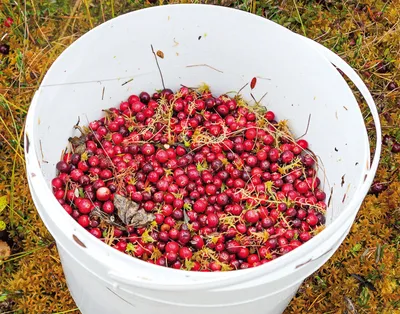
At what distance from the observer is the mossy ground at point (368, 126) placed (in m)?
2.80

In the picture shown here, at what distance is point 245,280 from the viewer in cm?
165

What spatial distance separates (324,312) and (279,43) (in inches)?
53.6

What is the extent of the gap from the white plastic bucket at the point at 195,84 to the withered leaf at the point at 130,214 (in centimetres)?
30

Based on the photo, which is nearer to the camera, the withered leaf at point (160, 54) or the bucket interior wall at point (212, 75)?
the bucket interior wall at point (212, 75)

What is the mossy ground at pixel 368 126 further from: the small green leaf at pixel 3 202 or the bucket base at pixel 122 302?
the bucket base at pixel 122 302

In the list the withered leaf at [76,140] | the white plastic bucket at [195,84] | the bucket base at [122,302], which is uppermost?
the white plastic bucket at [195,84]

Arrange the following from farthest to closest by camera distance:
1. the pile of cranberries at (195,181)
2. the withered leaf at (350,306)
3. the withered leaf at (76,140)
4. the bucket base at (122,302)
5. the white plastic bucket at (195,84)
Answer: the withered leaf at (350,306)
the withered leaf at (76,140)
the pile of cranberries at (195,181)
the bucket base at (122,302)
the white plastic bucket at (195,84)

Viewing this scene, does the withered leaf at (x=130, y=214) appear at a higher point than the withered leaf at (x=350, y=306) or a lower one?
higher

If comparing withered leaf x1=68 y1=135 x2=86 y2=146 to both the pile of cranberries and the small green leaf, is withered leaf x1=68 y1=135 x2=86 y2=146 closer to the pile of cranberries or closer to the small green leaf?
the pile of cranberries

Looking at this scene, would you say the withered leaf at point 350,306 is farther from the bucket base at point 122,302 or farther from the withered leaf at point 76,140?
the withered leaf at point 76,140

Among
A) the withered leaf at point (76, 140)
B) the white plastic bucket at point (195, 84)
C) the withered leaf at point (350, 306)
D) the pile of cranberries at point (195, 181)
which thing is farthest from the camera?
the withered leaf at point (350, 306)

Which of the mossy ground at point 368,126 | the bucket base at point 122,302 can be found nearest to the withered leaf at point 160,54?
the mossy ground at point 368,126

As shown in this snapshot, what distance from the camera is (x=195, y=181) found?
2529mm

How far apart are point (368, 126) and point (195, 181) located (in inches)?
50.6
